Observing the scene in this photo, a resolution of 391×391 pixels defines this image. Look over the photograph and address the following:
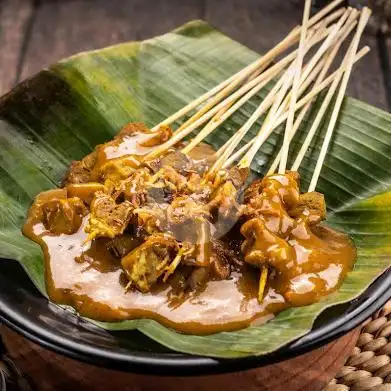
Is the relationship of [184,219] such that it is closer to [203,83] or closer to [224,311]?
[224,311]

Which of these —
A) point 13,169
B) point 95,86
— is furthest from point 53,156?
point 95,86

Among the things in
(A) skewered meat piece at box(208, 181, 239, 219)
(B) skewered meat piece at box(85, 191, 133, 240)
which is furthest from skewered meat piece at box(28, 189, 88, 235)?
(A) skewered meat piece at box(208, 181, 239, 219)

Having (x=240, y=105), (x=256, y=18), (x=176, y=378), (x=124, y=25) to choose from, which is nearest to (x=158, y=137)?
(x=240, y=105)

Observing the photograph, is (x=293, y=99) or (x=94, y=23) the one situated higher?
(x=293, y=99)

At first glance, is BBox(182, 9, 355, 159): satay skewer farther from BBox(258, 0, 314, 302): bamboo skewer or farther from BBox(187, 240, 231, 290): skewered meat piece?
BBox(187, 240, 231, 290): skewered meat piece

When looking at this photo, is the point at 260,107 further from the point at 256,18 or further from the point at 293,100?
the point at 256,18

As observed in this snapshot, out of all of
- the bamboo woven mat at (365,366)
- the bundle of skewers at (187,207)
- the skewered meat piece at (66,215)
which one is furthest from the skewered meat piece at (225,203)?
the bamboo woven mat at (365,366)
